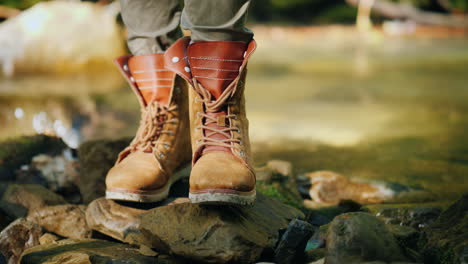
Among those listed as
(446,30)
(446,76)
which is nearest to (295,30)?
(446,30)

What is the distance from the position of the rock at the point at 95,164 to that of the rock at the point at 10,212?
1.09 feet

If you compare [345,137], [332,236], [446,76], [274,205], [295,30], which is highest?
[332,236]

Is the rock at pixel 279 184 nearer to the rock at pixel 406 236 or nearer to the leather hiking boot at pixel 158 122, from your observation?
the leather hiking boot at pixel 158 122

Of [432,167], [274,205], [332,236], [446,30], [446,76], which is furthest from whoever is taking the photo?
[446,30]

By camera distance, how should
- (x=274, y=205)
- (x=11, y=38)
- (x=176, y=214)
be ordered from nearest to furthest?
(x=176, y=214) < (x=274, y=205) < (x=11, y=38)

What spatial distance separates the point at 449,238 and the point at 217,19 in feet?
3.38

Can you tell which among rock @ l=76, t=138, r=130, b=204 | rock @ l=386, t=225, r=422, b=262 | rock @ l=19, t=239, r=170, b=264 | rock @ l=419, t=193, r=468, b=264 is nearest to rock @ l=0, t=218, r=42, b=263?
rock @ l=19, t=239, r=170, b=264

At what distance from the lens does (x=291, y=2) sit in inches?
609

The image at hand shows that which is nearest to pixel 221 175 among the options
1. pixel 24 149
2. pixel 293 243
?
pixel 293 243

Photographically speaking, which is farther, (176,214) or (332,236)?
(176,214)

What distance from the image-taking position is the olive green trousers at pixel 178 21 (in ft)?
5.85

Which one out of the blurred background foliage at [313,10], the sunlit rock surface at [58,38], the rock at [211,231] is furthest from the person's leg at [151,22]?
the blurred background foliage at [313,10]

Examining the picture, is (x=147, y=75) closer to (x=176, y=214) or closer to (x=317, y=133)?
(x=176, y=214)

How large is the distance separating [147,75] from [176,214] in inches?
24.9
